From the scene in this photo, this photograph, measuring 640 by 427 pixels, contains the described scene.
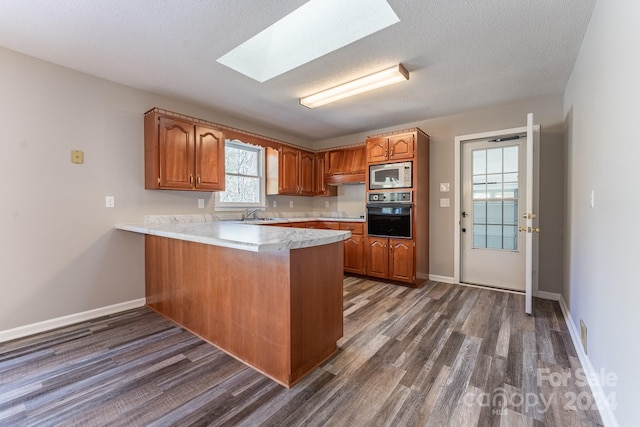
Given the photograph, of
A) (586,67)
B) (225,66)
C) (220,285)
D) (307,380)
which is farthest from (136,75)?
(586,67)

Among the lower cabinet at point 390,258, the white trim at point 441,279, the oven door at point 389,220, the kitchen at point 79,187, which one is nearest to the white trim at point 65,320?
the kitchen at point 79,187

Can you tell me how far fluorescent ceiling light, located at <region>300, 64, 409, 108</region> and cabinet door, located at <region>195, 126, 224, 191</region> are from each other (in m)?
1.21

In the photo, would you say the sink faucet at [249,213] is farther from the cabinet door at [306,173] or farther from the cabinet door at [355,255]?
the cabinet door at [355,255]

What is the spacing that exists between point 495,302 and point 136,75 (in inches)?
182

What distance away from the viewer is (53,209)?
2557mm

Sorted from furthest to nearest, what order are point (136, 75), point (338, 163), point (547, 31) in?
point (338, 163)
point (136, 75)
point (547, 31)

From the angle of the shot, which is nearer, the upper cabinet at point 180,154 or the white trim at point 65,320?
the white trim at point 65,320

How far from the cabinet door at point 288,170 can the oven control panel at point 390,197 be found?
1.32 m

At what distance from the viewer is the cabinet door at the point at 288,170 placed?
177 inches

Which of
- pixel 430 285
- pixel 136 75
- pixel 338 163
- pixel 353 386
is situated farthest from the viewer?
pixel 338 163

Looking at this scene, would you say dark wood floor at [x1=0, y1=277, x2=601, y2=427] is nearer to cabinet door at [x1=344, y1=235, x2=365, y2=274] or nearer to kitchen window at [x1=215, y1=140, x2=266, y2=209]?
cabinet door at [x1=344, y1=235, x2=365, y2=274]

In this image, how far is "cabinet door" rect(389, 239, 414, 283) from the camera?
375 centimetres

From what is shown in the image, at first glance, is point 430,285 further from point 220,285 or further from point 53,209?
point 53,209

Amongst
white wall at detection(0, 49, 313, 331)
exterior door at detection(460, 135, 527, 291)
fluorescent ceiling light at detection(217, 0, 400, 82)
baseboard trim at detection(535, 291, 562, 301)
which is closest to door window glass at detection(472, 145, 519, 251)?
exterior door at detection(460, 135, 527, 291)
